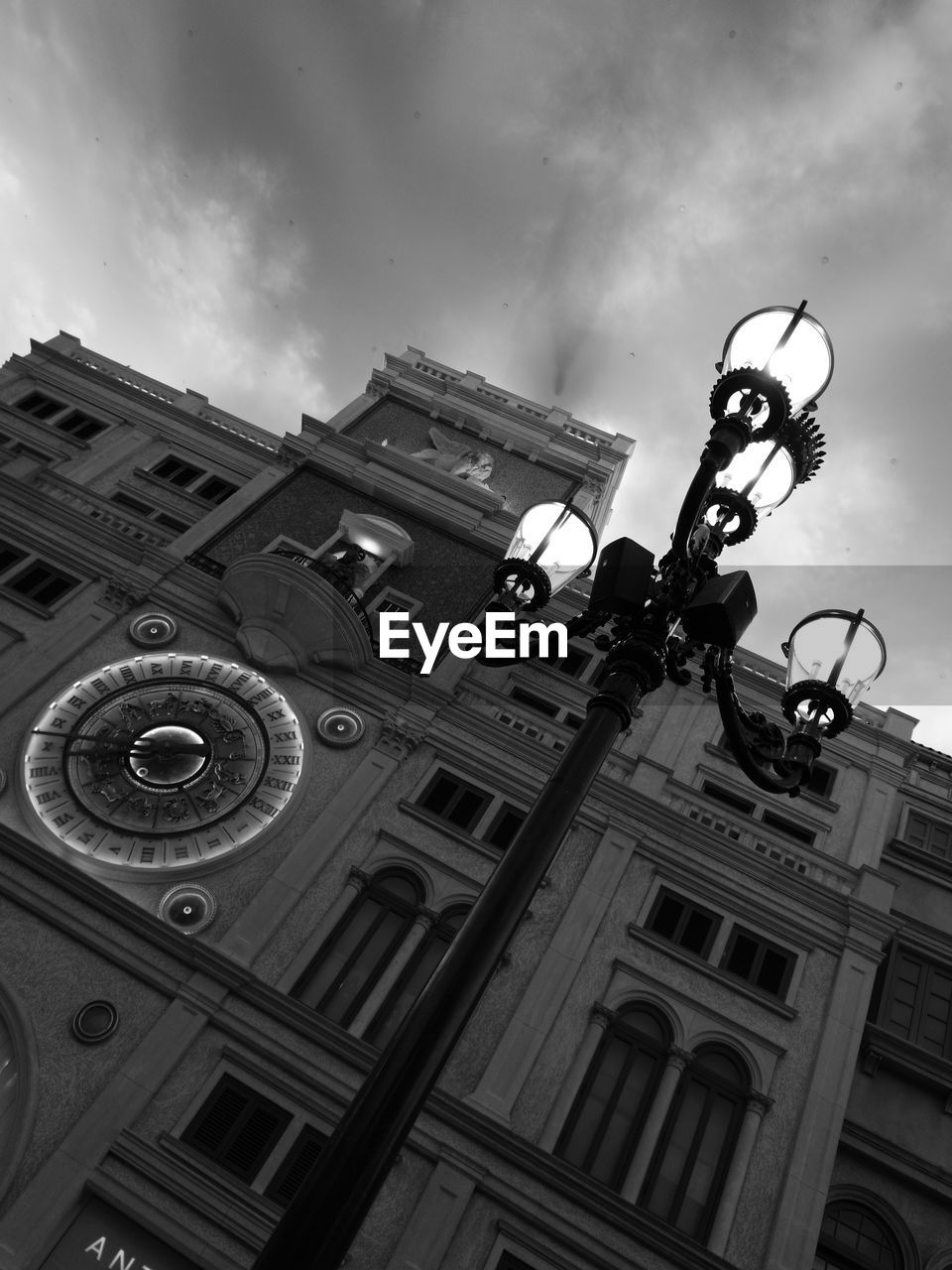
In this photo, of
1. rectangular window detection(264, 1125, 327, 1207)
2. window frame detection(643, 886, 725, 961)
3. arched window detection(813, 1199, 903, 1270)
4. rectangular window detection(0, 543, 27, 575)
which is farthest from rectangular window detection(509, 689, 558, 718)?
rectangular window detection(0, 543, 27, 575)

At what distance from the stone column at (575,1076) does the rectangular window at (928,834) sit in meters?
9.75

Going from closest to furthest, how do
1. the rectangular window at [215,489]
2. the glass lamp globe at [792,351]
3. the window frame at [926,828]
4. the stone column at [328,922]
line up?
the glass lamp globe at [792,351] → the stone column at [328,922] → the window frame at [926,828] → the rectangular window at [215,489]

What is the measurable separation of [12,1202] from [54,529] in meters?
13.5

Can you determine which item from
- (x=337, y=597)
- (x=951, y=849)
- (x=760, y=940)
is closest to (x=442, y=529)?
(x=337, y=597)

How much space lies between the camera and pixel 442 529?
2370cm

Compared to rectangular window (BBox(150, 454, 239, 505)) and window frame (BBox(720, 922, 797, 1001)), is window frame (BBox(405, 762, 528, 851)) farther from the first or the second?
rectangular window (BBox(150, 454, 239, 505))

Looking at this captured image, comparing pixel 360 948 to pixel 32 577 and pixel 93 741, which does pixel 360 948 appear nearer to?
pixel 93 741

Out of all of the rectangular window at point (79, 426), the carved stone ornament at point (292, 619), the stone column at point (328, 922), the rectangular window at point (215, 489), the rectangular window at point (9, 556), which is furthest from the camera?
the rectangular window at point (79, 426)

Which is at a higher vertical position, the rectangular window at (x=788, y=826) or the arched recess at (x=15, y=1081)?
the rectangular window at (x=788, y=826)

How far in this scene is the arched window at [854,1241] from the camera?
15805mm

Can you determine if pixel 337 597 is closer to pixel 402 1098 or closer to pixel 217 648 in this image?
pixel 217 648

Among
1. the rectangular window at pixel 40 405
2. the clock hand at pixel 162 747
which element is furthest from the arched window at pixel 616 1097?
the rectangular window at pixel 40 405

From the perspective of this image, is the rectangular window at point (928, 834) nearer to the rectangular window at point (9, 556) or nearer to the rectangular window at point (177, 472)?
the rectangular window at point (177, 472)

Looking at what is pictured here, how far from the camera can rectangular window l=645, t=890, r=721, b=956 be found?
17.4m
